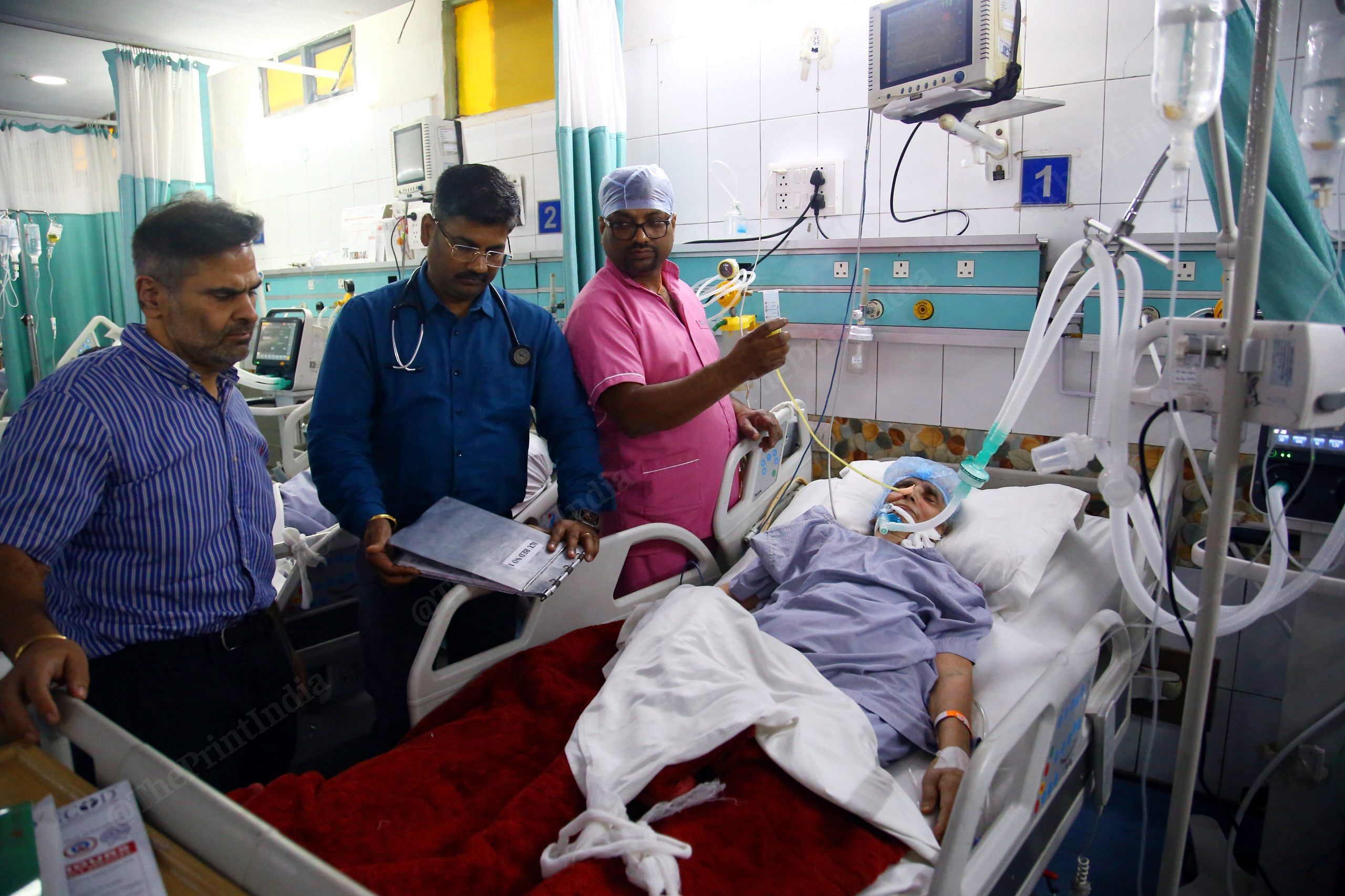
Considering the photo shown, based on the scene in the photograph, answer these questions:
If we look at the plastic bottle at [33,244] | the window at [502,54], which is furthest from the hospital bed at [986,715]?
the plastic bottle at [33,244]

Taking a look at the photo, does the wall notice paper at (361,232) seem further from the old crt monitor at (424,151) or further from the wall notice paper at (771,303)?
the wall notice paper at (771,303)

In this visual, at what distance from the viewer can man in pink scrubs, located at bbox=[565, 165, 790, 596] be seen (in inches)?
78.2

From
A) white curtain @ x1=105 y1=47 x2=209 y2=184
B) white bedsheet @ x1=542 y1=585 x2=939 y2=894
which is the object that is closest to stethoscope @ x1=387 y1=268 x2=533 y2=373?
white bedsheet @ x1=542 y1=585 x2=939 y2=894

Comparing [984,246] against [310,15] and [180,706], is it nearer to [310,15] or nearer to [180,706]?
[180,706]

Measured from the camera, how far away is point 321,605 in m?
2.72

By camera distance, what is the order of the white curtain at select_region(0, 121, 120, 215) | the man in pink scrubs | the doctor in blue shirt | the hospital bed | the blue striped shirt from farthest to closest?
the white curtain at select_region(0, 121, 120, 215) → the man in pink scrubs → the doctor in blue shirt → the blue striped shirt → the hospital bed

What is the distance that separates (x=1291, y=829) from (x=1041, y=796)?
0.90 meters

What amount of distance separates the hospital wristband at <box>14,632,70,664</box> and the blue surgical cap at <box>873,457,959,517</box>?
1.87 meters

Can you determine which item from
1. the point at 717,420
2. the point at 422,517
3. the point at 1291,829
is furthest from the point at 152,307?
the point at 1291,829

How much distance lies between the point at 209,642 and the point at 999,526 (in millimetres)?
1895

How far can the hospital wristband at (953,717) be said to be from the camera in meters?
1.55

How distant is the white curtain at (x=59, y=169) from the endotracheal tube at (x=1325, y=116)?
8891 millimetres

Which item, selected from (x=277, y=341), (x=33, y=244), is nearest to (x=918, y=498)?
(x=277, y=341)

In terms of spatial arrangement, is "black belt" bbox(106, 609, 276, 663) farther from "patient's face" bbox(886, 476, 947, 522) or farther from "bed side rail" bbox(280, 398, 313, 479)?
"bed side rail" bbox(280, 398, 313, 479)
